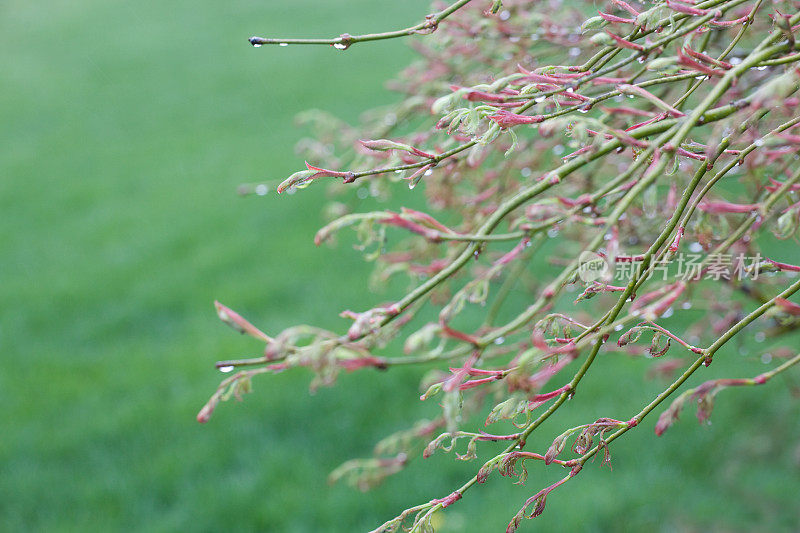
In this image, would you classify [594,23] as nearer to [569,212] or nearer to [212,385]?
[569,212]

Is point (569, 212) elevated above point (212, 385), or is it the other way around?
point (569, 212)

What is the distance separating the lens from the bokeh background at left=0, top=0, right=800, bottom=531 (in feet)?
9.84

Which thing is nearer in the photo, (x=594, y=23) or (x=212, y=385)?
(x=594, y=23)

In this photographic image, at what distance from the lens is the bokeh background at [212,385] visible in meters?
3.00

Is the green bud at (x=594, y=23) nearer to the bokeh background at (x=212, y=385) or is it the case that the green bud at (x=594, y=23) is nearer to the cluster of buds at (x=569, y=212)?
the cluster of buds at (x=569, y=212)

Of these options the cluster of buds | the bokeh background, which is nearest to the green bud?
the cluster of buds

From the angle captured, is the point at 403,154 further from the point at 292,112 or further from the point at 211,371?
the point at 292,112

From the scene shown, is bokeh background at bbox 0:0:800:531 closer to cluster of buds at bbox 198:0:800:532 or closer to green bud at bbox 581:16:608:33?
cluster of buds at bbox 198:0:800:532

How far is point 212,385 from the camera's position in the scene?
3727 millimetres

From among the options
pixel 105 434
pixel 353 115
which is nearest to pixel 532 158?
pixel 105 434

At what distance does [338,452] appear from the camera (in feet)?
11.0

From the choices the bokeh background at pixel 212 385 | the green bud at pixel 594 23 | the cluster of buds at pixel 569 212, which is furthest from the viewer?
the bokeh background at pixel 212 385

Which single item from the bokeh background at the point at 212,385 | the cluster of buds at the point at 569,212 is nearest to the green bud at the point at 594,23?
the cluster of buds at the point at 569,212

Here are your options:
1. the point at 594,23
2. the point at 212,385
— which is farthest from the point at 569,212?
the point at 212,385
